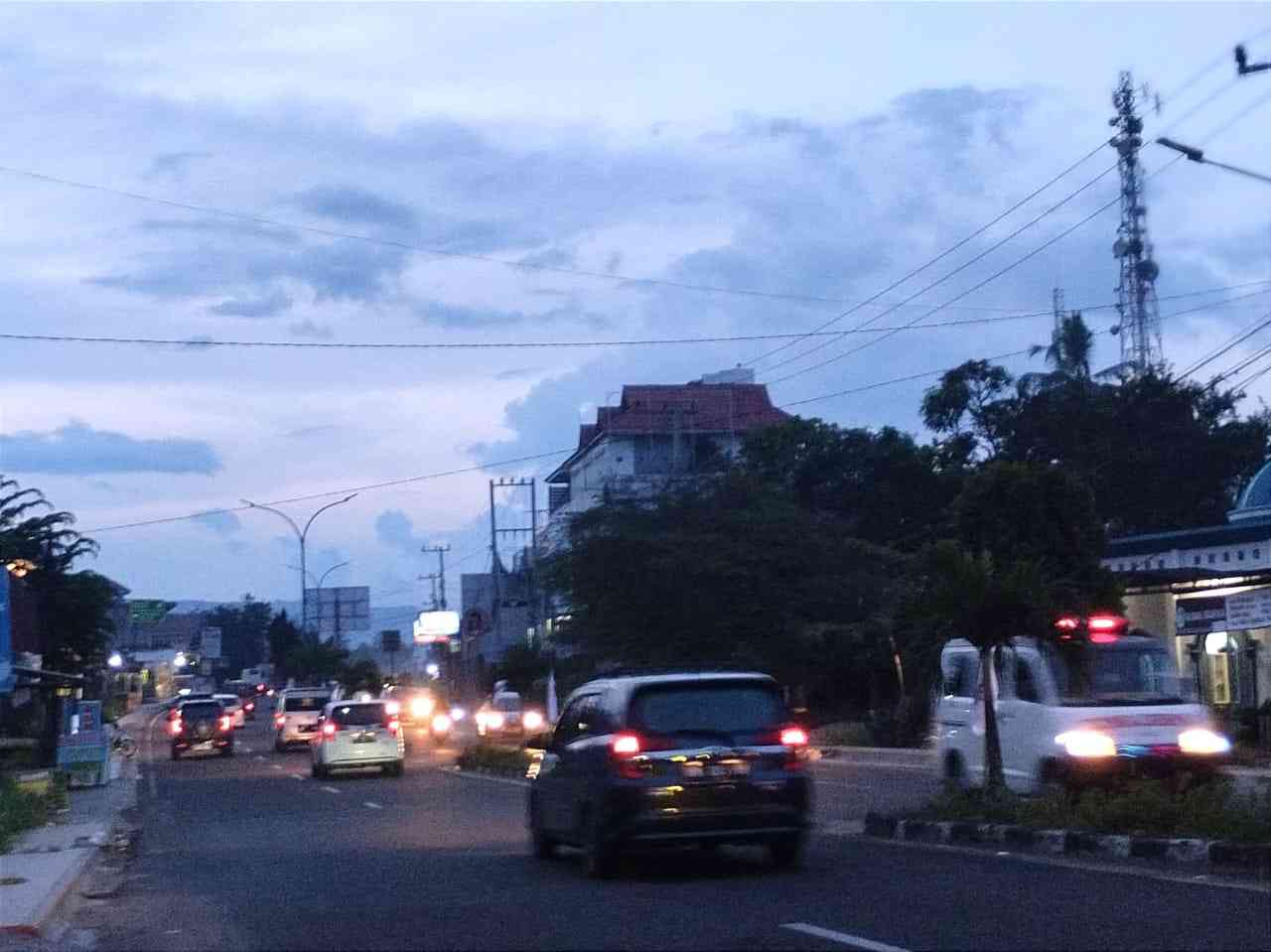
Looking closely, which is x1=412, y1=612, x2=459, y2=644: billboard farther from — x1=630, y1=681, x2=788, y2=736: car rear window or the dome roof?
x1=630, y1=681, x2=788, y2=736: car rear window

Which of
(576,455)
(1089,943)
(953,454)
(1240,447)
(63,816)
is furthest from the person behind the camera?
(576,455)

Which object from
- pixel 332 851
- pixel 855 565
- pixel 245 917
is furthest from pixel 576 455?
pixel 245 917

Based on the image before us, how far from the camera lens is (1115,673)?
20578 mm

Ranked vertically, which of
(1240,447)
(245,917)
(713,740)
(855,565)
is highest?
(1240,447)

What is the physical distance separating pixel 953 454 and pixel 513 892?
51.3 metres

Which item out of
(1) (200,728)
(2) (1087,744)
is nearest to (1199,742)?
(2) (1087,744)

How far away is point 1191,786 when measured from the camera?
18.9 m

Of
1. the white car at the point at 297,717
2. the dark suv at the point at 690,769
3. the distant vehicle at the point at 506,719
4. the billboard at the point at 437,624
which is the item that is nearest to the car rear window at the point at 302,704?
the white car at the point at 297,717

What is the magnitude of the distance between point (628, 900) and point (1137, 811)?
15.8ft

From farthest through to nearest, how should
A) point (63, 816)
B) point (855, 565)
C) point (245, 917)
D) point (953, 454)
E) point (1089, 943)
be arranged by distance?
point (953, 454)
point (855, 565)
point (63, 816)
point (245, 917)
point (1089, 943)

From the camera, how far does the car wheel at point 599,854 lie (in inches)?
619

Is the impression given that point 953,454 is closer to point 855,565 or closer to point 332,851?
point 855,565

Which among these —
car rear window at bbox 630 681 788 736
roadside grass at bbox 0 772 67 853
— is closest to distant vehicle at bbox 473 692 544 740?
roadside grass at bbox 0 772 67 853

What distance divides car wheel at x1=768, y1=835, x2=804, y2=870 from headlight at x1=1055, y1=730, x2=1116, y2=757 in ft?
14.4
